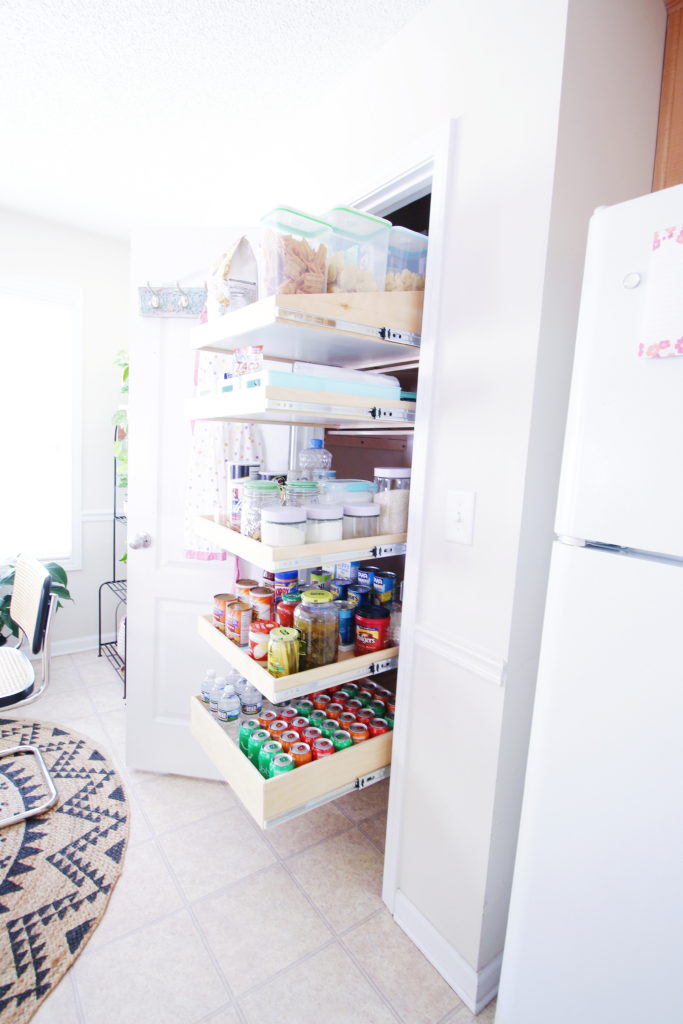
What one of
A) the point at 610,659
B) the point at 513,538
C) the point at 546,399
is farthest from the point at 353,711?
the point at 546,399

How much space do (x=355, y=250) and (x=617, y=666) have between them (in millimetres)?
1063

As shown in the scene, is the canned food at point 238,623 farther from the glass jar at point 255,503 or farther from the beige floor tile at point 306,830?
the beige floor tile at point 306,830

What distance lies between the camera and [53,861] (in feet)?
5.40

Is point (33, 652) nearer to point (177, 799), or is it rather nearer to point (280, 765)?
point (177, 799)

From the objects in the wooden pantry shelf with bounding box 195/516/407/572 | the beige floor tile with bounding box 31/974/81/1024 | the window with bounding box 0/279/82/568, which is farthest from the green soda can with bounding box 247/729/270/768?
the window with bounding box 0/279/82/568

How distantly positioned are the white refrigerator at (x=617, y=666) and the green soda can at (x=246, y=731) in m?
0.75

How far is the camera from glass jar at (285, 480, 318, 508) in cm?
134

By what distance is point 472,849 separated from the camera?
4.03ft

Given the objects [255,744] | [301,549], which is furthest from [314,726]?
[301,549]

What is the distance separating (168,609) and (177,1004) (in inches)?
47.0

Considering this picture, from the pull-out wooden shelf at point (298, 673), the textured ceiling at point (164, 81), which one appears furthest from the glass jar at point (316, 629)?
the textured ceiling at point (164, 81)

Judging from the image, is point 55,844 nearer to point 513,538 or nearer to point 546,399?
point 513,538

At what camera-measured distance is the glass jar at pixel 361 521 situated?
1.37 meters

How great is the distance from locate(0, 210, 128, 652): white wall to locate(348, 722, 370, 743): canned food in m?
2.48
